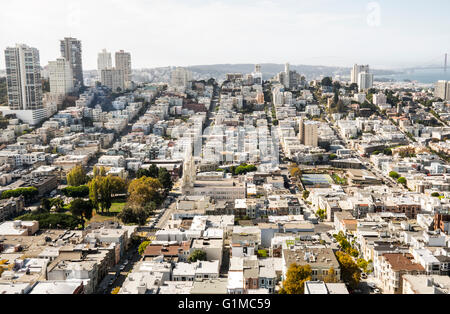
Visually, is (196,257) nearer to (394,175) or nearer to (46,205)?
(46,205)

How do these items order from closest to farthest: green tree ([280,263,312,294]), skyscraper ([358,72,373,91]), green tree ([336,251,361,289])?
green tree ([280,263,312,294]) → green tree ([336,251,361,289]) → skyscraper ([358,72,373,91])

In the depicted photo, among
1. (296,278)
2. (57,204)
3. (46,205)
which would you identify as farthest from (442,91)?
(296,278)

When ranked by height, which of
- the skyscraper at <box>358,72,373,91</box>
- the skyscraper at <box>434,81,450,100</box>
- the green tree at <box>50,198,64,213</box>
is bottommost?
the green tree at <box>50,198,64,213</box>

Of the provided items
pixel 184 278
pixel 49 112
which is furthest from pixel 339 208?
pixel 49 112

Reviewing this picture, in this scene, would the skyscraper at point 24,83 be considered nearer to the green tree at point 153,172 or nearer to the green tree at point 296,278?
the green tree at point 153,172

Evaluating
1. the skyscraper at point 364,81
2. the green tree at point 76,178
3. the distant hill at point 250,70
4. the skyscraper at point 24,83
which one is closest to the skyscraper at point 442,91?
the skyscraper at point 364,81

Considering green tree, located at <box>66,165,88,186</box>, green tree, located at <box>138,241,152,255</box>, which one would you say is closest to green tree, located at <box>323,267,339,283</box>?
green tree, located at <box>138,241,152,255</box>

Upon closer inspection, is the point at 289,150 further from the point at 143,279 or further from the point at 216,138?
the point at 143,279

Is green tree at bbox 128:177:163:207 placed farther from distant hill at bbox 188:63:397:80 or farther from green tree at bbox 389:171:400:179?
distant hill at bbox 188:63:397:80

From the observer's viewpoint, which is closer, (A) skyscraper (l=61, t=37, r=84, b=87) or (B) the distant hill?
(A) skyscraper (l=61, t=37, r=84, b=87)
